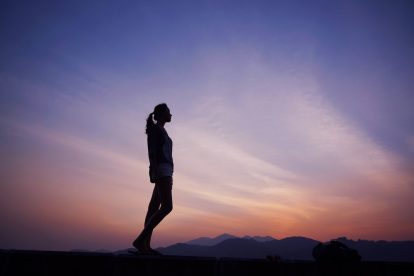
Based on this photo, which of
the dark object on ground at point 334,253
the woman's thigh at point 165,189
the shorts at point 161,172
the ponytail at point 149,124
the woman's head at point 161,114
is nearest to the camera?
the dark object on ground at point 334,253

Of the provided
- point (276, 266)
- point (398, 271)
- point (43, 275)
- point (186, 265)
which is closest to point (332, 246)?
point (398, 271)

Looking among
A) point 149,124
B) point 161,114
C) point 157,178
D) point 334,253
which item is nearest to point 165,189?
point 157,178

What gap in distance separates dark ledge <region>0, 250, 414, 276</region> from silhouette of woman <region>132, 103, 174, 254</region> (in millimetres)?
974

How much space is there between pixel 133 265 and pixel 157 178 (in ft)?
5.47

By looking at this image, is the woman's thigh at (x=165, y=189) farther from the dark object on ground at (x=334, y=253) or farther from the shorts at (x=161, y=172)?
the dark object on ground at (x=334, y=253)

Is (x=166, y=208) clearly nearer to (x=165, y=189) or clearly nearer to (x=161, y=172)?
(x=165, y=189)

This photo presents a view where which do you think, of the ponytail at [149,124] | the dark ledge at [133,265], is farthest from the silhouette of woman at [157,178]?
the dark ledge at [133,265]

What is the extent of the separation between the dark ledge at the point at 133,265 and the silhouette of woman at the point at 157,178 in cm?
97

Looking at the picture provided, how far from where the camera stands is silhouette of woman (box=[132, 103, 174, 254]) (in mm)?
4648

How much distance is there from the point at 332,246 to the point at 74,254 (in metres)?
4.11

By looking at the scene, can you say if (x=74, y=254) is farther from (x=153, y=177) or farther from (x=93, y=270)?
(x=153, y=177)

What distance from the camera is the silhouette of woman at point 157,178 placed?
A: 465 cm

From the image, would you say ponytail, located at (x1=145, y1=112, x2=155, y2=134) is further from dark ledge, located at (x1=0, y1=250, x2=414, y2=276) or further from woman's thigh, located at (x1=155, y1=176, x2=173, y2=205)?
dark ledge, located at (x1=0, y1=250, x2=414, y2=276)

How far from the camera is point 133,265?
11.4ft
